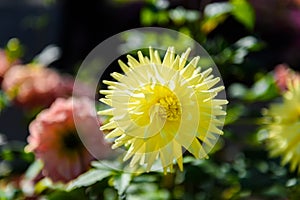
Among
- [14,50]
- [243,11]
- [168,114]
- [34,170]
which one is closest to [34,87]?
[14,50]

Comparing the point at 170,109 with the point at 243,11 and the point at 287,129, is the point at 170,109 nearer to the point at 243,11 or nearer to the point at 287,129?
the point at 287,129

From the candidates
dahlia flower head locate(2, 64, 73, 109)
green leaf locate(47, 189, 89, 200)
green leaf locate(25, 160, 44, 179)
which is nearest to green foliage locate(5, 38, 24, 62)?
dahlia flower head locate(2, 64, 73, 109)

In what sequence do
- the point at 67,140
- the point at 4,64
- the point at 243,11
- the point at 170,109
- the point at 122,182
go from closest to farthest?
the point at 170,109 < the point at 122,182 < the point at 67,140 < the point at 243,11 < the point at 4,64

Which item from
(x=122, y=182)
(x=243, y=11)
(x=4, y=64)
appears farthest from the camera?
(x=4, y=64)

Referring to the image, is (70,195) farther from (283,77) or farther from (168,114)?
(283,77)

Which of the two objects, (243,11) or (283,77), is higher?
(243,11)

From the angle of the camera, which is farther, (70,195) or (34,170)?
(34,170)
